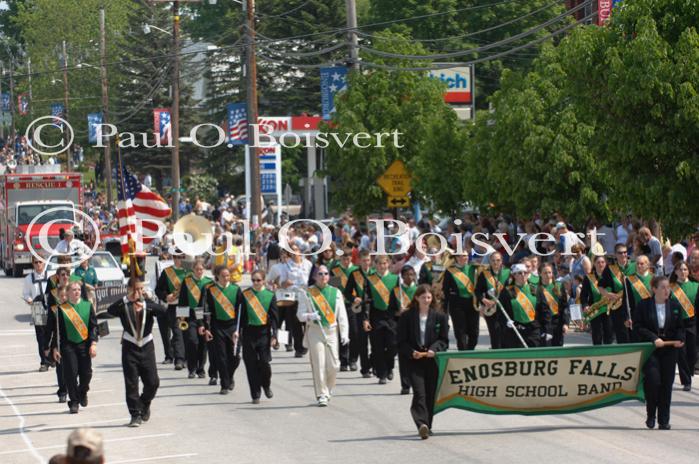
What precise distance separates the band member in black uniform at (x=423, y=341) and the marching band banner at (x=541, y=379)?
129 millimetres

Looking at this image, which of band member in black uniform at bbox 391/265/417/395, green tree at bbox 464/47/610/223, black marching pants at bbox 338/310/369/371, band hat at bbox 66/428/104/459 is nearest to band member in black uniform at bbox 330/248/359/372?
black marching pants at bbox 338/310/369/371

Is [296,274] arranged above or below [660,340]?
above

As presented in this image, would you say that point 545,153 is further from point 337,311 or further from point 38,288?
point 337,311

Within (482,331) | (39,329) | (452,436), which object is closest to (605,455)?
(452,436)

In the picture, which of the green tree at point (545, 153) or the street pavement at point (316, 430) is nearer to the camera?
the street pavement at point (316, 430)

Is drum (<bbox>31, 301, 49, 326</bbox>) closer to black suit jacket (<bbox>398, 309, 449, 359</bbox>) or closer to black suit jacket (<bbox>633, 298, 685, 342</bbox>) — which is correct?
black suit jacket (<bbox>398, 309, 449, 359</bbox>)

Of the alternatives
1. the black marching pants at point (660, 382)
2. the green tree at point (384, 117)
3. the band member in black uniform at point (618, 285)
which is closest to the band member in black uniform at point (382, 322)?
the band member in black uniform at point (618, 285)

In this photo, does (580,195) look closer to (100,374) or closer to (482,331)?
(482,331)

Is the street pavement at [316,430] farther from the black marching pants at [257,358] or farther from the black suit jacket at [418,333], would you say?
the black suit jacket at [418,333]

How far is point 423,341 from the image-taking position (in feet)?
48.7

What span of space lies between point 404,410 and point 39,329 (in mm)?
7596

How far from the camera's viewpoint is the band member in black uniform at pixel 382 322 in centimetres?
1922

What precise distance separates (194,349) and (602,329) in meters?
5.76

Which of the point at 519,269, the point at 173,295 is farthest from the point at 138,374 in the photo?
the point at 519,269
